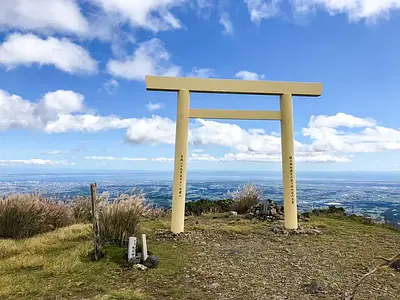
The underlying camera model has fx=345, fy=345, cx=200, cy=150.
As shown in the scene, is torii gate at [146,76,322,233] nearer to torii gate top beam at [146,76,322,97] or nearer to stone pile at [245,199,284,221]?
torii gate top beam at [146,76,322,97]

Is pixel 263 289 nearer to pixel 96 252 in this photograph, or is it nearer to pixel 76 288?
pixel 76 288

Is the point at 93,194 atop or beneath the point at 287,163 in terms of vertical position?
beneath

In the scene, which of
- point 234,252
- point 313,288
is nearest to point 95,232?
point 234,252

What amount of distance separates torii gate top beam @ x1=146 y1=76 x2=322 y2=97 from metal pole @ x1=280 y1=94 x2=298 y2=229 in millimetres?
211

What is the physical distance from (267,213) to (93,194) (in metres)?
4.58

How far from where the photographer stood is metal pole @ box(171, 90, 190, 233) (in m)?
6.18

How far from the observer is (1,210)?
606 centimetres

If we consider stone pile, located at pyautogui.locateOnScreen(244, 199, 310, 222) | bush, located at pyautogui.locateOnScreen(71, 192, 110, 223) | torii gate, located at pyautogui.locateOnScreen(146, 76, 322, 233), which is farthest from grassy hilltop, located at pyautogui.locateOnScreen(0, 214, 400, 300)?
bush, located at pyautogui.locateOnScreen(71, 192, 110, 223)

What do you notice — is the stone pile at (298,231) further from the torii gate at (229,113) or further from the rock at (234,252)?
the rock at (234,252)

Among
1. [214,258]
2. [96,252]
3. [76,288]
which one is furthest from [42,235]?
[214,258]

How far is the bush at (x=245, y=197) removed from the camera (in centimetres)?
916

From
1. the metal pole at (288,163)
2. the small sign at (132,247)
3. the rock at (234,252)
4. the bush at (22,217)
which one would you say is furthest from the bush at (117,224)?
the metal pole at (288,163)

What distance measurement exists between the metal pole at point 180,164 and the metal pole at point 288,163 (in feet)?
6.21

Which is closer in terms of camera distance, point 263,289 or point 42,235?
point 263,289
